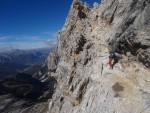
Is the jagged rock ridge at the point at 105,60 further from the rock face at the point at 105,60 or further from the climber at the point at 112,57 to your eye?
the climber at the point at 112,57

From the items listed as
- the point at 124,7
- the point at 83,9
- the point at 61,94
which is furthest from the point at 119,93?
the point at 83,9

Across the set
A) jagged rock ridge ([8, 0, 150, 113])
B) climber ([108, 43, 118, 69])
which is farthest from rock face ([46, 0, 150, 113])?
climber ([108, 43, 118, 69])

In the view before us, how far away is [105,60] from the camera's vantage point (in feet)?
157

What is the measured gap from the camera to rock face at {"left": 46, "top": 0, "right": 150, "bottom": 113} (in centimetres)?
3856

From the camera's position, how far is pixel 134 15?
1613 inches

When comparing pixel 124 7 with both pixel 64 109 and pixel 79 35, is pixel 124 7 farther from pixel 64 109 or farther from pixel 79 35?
pixel 64 109

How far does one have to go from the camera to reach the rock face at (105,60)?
38.6 m

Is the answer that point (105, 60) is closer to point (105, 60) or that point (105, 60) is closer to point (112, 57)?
point (105, 60)

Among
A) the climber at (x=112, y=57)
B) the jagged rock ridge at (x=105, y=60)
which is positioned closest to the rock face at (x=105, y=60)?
the jagged rock ridge at (x=105, y=60)

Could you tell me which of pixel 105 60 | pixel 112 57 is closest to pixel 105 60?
pixel 105 60

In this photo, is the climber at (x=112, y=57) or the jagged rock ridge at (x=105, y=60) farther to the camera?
the climber at (x=112, y=57)

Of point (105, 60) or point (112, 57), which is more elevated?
point (112, 57)

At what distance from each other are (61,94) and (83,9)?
23.6 meters

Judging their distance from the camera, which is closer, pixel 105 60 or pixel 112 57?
pixel 112 57
